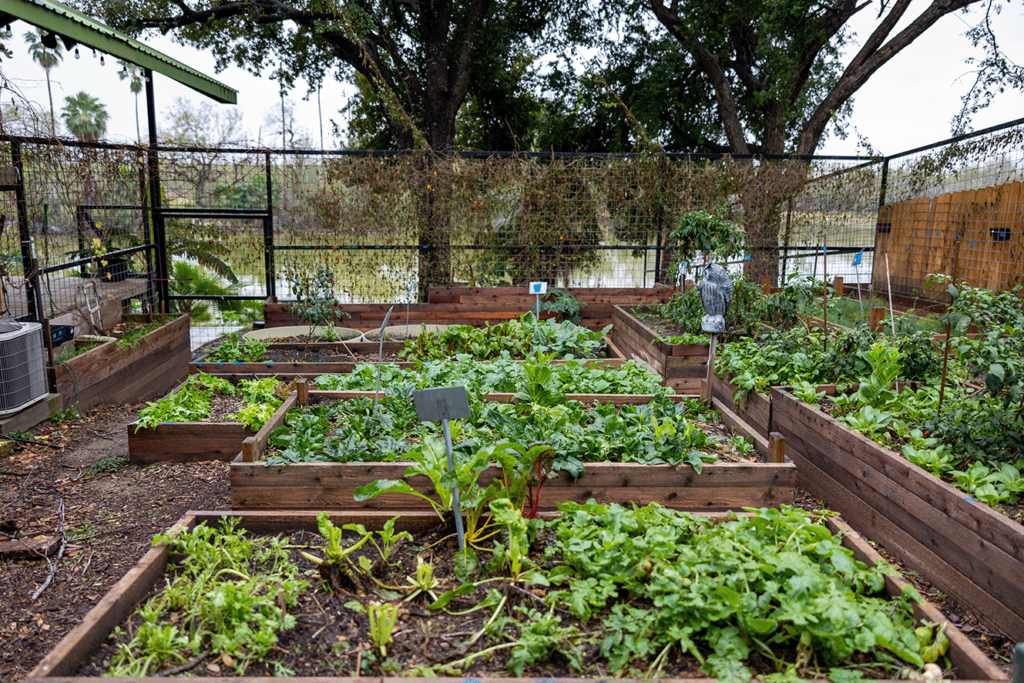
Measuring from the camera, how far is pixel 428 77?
11.0m

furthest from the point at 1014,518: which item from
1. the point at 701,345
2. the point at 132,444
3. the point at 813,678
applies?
the point at 132,444

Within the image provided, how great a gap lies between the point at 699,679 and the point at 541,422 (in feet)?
5.85

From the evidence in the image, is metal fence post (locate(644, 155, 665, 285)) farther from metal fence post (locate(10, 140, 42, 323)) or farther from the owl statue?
metal fence post (locate(10, 140, 42, 323))

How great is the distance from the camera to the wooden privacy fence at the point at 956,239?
655cm

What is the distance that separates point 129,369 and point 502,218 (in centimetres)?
471

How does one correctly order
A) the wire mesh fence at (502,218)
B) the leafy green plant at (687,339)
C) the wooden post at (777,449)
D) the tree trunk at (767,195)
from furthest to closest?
the tree trunk at (767,195) < the wire mesh fence at (502,218) < the leafy green plant at (687,339) < the wooden post at (777,449)

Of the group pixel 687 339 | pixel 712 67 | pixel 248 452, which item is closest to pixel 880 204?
pixel 712 67

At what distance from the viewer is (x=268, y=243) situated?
8555 millimetres

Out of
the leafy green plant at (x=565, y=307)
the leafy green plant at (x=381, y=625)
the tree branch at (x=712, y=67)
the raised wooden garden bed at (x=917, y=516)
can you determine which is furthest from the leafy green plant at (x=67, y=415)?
the tree branch at (x=712, y=67)

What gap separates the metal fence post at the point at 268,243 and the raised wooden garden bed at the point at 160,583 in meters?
6.26

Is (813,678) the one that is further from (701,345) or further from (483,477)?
(701,345)

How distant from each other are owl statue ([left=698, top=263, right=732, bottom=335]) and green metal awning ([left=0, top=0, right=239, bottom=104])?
4.95 m

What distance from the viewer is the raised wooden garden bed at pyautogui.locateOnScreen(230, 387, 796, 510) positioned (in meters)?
3.31

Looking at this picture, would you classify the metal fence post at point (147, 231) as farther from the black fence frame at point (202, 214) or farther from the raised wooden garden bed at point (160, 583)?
the raised wooden garden bed at point (160, 583)
